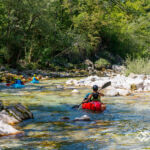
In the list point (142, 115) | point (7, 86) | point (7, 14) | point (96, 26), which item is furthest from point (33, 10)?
point (142, 115)

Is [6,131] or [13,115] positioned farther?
[13,115]

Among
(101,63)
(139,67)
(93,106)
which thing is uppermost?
(101,63)

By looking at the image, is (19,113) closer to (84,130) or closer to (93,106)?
(84,130)

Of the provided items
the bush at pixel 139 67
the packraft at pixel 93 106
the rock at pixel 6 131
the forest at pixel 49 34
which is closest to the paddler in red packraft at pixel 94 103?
the packraft at pixel 93 106

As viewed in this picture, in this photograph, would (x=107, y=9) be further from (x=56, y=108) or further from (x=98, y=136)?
(x=56, y=108)

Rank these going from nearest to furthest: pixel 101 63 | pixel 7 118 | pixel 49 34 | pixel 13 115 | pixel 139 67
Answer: pixel 7 118 < pixel 13 115 < pixel 139 67 < pixel 49 34 < pixel 101 63

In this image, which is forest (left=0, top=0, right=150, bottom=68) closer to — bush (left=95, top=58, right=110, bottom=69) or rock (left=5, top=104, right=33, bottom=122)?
bush (left=95, top=58, right=110, bottom=69)

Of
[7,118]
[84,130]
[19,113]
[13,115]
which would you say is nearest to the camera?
[84,130]

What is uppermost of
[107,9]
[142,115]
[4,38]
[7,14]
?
[7,14]

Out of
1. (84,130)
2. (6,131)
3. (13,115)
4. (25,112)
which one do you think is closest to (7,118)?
(13,115)

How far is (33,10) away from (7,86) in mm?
8824

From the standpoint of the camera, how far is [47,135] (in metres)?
4.65

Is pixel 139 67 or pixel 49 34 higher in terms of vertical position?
pixel 49 34

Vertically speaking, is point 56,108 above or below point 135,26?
below
